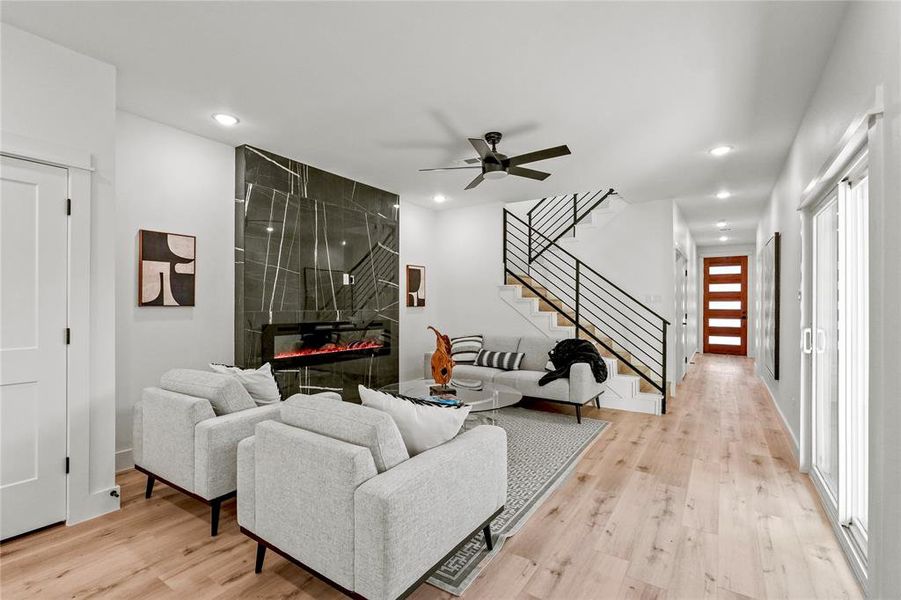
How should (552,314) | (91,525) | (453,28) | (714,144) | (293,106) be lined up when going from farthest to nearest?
(552,314)
(714,144)
(293,106)
(91,525)
(453,28)

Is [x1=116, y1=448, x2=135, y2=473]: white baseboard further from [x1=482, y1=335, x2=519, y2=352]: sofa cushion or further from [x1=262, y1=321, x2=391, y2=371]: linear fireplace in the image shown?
[x1=482, y1=335, x2=519, y2=352]: sofa cushion

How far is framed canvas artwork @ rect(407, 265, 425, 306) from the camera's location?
6328mm

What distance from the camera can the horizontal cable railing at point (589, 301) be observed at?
5852mm

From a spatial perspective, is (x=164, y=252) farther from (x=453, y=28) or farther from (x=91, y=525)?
(x=453, y=28)

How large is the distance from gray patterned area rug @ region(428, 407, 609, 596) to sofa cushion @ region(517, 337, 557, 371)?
58 centimetres

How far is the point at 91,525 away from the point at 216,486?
86 centimetres

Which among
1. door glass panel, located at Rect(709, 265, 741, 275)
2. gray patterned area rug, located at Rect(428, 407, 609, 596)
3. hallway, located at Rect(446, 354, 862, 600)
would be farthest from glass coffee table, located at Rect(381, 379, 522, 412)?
door glass panel, located at Rect(709, 265, 741, 275)

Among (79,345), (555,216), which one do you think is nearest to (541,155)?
(79,345)

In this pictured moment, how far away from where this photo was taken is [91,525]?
2531 mm

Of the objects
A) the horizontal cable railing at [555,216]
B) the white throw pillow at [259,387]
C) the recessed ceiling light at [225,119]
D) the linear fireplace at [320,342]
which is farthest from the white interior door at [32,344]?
the horizontal cable railing at [555,216]

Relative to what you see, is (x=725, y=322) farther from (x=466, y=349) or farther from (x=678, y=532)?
(x=678, y=532)

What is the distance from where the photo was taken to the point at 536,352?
5.59 metres

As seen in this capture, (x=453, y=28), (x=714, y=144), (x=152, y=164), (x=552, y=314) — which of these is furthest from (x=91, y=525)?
(x=714, y=144)

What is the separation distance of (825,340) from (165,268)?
5.03m
